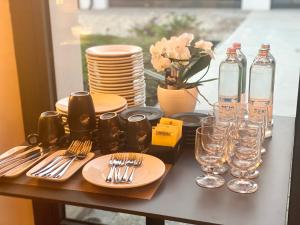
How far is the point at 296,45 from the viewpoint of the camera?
156 cm

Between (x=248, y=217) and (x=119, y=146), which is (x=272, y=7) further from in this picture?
(x=248, y=217)

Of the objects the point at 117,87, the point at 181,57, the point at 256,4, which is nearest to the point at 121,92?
the point at 117,87

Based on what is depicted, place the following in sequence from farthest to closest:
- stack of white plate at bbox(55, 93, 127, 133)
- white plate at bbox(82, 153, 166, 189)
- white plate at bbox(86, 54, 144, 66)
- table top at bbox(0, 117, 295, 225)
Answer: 1. white plate at bbox(86, 54, 144, 66)
2. stack of white plate at bbox(55, 93, 127, 133)
3. white plate at bbox(82, 153, 166, 189)
4. table top at bbox(0, 117, 295, 225)

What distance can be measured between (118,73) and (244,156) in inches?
24.5

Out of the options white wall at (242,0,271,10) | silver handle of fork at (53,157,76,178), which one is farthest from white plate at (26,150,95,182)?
white wall at (242,0,271,10)

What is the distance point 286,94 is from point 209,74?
0.31 m

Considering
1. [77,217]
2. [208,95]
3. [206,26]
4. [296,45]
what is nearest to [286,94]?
[296,45]

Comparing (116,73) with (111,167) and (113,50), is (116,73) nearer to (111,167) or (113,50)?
(113,50)

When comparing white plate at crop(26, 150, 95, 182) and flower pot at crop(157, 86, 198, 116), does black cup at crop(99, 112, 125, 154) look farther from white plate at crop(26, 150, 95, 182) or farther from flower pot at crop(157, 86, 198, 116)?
flower pot at crop(157, 86, 198, 116)

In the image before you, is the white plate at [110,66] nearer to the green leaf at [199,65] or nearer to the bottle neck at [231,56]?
the green leaf at [199,65]

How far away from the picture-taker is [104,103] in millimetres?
1446

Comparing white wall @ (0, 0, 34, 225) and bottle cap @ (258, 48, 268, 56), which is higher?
bottle cap @ (258, 48, 268, 56)

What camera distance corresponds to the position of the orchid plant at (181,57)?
1.40 metres

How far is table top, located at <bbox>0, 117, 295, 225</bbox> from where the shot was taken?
0.95 metres
